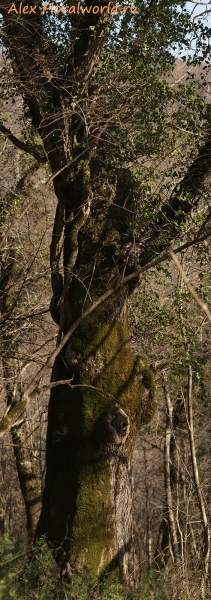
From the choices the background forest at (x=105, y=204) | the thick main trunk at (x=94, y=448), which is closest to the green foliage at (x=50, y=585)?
the thick main trunk at (x=94, y=448)

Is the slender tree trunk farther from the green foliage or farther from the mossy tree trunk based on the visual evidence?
the green foliage

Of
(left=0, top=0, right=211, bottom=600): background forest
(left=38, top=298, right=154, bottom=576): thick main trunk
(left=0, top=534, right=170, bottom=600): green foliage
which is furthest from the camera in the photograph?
(left=0, top=0, right=211, bottom=600): background forest

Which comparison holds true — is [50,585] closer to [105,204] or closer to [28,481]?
[105,204]

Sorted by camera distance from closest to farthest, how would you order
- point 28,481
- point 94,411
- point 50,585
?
point 50,585 → point 94,411 → point 28,481

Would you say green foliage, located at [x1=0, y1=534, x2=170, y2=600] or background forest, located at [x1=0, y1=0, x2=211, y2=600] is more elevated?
background forest, located at [x1=0, y1=0, x2=211, y2=600]

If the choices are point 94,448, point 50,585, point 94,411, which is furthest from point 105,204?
point 50,585

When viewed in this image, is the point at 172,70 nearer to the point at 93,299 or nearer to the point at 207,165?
the point at 207,165

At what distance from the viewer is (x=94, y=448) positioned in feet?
25.6

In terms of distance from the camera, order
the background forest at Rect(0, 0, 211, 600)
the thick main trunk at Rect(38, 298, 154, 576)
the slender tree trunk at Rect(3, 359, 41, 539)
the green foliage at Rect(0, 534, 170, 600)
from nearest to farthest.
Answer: the green foliage at Rect(0, 534, 170, 600), the thick main trunk at Rect(38, 298, 154, 576), the background forest at Rect(0, 0, 211, 600), the slender tree trunk at Rect(3, 359, 41, 539)

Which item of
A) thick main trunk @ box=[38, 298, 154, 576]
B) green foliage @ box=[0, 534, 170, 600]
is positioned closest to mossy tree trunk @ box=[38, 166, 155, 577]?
thick main trunk @ box=[38, 298, 154, 576]

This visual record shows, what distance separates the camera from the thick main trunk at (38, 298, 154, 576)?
760 centimetres

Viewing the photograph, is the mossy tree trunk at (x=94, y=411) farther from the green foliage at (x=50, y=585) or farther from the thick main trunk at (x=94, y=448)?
the green foliage at (x=50, y=585)

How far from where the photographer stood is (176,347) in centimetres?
973

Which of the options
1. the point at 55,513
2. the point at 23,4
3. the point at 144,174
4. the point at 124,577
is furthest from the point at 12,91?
the point at 124,577
